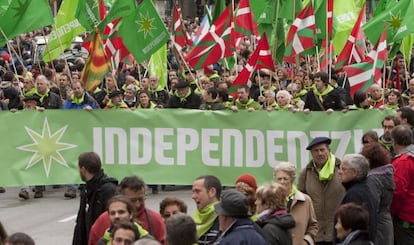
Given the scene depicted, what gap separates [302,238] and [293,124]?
479 cm

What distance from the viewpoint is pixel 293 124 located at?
14430 millimetres

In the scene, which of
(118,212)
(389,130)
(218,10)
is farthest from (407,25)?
(118,212)

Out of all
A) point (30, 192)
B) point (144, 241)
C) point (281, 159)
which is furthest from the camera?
point (30, 192)

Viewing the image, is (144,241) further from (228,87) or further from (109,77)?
(109,77)

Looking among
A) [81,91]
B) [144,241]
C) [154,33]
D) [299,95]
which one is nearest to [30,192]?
[81,91]

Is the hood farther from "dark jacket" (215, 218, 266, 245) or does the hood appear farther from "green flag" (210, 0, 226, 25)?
"green flag" (210, 0, 226, 25)

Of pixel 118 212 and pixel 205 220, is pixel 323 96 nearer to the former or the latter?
pixel 205 220

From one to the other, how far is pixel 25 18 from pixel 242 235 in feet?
33.8

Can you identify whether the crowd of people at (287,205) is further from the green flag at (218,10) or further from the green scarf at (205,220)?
the green flag at (218,10)

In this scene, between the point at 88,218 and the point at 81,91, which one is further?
the point at 81,91

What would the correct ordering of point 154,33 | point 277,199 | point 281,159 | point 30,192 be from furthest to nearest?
point 30,192 → point 154,33 → point 281,159 → point 277,199

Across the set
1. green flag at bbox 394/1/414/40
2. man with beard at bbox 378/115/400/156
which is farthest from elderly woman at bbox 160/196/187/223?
green flag at bbox 394/1/414/40

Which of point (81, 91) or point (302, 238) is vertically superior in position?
point (81, 91)

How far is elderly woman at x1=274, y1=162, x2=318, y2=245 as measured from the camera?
378 inches
